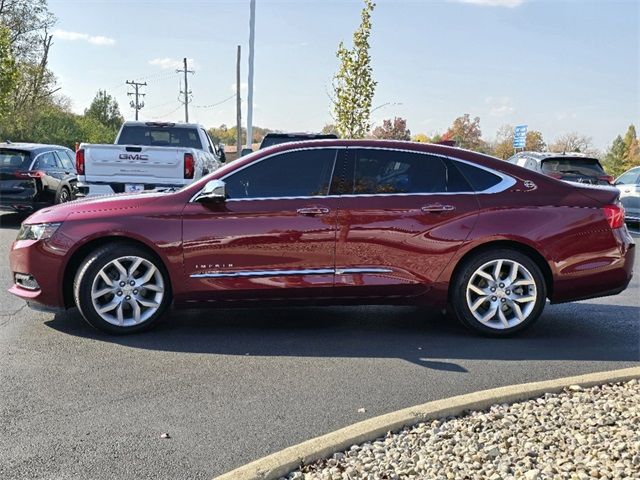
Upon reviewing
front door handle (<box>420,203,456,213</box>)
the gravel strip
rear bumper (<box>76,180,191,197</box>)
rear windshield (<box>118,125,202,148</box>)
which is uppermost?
rear windshield (<box>118,125,202,148</box>)

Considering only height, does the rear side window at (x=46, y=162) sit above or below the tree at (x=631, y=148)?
below

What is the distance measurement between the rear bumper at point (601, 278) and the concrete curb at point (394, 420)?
1.25m

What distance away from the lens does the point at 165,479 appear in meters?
3.17

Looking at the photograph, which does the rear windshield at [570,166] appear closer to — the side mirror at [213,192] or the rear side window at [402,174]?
the rear side window at [402,174]

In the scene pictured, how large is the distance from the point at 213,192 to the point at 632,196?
41.7 ft

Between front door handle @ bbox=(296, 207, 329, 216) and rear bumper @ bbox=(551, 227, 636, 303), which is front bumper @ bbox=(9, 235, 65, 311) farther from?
rear bumper @ bbox=(551, 227, 636, 303)

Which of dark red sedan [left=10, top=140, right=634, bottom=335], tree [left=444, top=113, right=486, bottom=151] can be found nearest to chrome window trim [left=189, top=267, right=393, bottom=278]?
dark red sedan [left=10, top=140, right=634, bottom=335]

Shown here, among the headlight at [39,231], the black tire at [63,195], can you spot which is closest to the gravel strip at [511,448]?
the headlight at [39,231]

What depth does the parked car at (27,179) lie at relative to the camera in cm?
1303

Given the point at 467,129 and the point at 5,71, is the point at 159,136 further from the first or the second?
the point at 467,129

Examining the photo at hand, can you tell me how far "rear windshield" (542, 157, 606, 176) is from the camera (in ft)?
48.2

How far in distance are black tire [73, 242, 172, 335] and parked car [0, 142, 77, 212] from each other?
332 inches

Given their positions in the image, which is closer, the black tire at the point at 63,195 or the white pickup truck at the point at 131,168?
the white pickup truck at the point at 131,168

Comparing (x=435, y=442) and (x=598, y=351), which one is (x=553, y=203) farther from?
(x=435, y=442)
